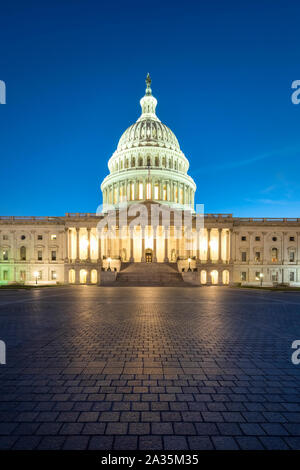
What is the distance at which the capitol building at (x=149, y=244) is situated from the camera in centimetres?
5185

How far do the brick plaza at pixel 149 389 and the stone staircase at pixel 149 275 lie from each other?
26.6 m

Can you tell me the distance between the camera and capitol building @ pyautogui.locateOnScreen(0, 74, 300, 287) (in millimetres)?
51850

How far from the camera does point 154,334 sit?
30.0 feet

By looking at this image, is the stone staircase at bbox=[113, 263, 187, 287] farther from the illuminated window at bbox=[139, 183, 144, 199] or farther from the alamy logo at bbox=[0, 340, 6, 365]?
the alamy logo at bbox=[0, 340, 6, 365]

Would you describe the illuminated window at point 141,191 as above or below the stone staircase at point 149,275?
above

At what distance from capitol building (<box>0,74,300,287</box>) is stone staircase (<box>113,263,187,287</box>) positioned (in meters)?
0.55

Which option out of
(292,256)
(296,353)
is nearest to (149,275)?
(296,353)

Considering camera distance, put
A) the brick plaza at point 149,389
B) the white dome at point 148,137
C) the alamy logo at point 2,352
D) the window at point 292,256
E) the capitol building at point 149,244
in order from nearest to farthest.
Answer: the brick plaza at point 149,389
the alamy logo at point 2,352
the capitol building at point 149,244
the window at point 292,256
the white dome at point 148,137

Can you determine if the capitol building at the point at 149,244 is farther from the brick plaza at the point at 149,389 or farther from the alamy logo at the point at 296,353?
the alamy logo at the point at 296,353

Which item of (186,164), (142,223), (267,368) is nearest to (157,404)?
(267,368)

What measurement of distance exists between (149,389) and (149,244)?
54245 millimetres

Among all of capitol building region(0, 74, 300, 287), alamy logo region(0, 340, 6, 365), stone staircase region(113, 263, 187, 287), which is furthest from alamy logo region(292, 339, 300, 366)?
capitol building region(0, 74, 300, 287)

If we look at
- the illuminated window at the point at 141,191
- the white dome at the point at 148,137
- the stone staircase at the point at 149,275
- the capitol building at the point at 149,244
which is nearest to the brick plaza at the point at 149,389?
the stone staircase at the point at 149,275

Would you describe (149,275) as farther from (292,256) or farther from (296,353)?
(292,256)
